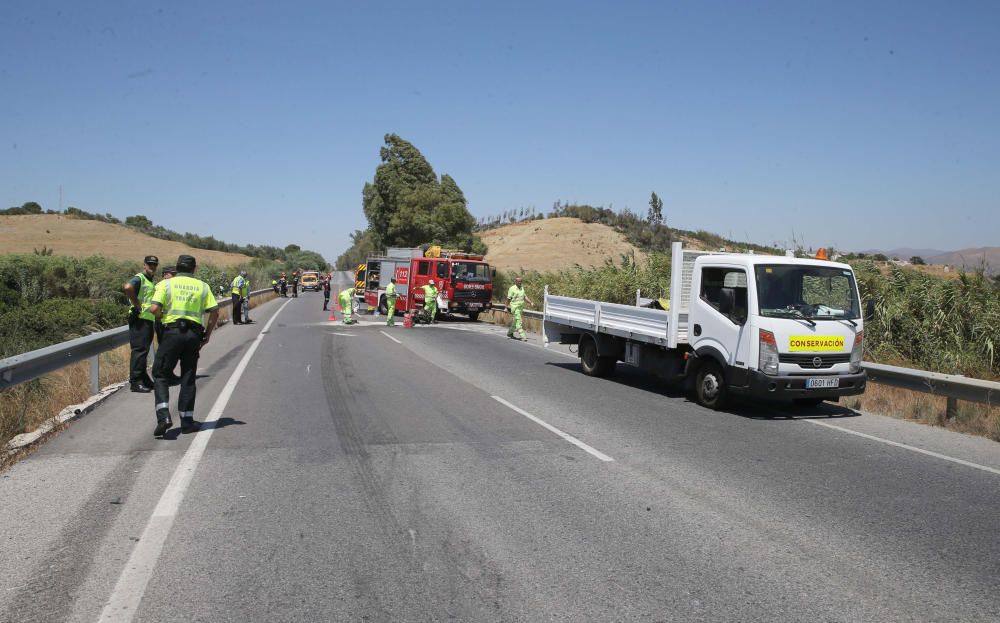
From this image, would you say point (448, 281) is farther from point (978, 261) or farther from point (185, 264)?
point (185, 264)

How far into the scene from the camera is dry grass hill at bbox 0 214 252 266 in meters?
84.7

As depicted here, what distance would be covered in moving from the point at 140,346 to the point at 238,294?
15591mm

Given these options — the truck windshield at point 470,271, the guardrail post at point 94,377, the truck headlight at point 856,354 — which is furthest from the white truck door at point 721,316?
the truck windshield at point 470,271

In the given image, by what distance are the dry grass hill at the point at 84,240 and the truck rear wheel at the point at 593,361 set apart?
244 ft

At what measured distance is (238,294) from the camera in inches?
1033

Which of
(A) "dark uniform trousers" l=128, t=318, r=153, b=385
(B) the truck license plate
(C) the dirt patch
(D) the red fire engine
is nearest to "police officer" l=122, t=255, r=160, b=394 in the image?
(A) "dark uniform trousers" l=128, t=318, r=153, b=385

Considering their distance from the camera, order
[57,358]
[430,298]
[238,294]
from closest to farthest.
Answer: [57,358] → [238,294] → [430,298]

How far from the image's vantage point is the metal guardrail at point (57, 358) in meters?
7.78

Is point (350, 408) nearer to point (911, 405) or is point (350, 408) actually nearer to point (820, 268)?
point (820, 268)

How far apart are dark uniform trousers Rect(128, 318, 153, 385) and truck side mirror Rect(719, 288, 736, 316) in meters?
8.09

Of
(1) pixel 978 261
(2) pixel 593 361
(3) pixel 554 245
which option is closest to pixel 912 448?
(2) pixel 593 361

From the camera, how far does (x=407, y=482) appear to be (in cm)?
641

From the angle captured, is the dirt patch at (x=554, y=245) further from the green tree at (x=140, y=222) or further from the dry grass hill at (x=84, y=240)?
the green tree at (x=140, y=222)

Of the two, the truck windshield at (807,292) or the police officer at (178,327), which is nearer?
the police officer at (178,327)
